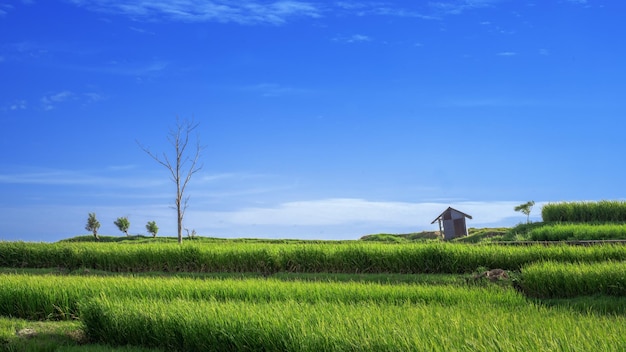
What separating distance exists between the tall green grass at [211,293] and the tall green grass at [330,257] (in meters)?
5.47

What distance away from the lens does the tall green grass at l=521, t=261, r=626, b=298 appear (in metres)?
12.0

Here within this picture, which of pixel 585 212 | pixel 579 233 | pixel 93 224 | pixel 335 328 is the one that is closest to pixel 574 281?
pixel 335 328

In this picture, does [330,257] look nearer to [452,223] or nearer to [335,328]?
[335,328]

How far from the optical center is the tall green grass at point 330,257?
53.4 feet

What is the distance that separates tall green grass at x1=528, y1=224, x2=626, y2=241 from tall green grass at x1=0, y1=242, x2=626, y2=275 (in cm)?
689

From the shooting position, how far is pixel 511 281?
13.3 metres

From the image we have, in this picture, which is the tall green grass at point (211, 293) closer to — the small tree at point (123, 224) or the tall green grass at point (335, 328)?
the tall green grass at point (335, 328)

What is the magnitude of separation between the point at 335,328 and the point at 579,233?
2041 centimetres

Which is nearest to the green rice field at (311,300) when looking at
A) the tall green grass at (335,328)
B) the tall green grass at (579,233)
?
the tall green grass at (335,328)

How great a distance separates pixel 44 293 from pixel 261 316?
21.2 feet

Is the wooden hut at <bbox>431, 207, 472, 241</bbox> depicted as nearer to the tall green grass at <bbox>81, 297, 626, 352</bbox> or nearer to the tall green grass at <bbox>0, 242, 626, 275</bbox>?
the tall green grass at <bbox>0, 242, 626, 275</bbox>

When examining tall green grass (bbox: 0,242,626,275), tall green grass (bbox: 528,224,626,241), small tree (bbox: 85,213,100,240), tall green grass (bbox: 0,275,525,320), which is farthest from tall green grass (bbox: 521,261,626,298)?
small tree (bbox: 85,213,100,240)

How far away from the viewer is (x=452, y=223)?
32.5 metres

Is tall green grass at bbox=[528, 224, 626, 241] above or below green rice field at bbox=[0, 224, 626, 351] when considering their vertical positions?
above
